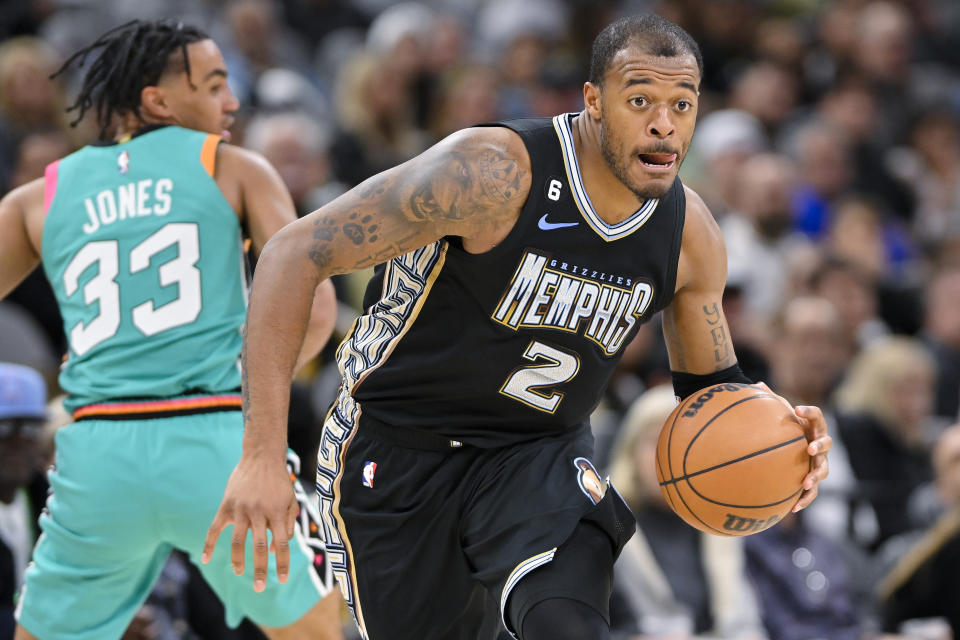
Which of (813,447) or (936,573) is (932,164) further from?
(813,447)

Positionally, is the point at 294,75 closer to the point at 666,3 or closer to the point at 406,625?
the point at 666,3

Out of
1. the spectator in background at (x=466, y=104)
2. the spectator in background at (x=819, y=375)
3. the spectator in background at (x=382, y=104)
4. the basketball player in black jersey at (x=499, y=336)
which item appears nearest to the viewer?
the basketball player in black jersey at (x=499, y=336)

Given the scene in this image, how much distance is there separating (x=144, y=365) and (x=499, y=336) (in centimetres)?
124

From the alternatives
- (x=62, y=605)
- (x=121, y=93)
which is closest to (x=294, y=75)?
(x=121, y=93)

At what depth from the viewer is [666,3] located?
12094 mm

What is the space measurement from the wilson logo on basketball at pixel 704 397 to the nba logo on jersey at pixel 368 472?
3.07 feet

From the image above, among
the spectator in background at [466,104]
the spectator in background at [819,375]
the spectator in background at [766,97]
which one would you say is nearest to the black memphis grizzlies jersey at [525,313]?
the spectator in background at [819,375]

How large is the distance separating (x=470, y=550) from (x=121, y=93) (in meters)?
2.03

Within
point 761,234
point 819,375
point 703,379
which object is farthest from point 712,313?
point 761,234

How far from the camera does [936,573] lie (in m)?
6.29

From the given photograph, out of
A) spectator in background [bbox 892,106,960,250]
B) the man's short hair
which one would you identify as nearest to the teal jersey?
the man's short hair

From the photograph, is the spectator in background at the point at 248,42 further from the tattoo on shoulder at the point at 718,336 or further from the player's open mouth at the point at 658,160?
the player's open mouth at the point at 658,160

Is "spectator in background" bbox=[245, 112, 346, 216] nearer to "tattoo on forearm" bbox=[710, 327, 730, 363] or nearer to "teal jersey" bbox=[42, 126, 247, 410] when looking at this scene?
"teal jersey" bbox=[42, 126, 247, 410]

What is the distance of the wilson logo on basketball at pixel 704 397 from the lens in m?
3.84
